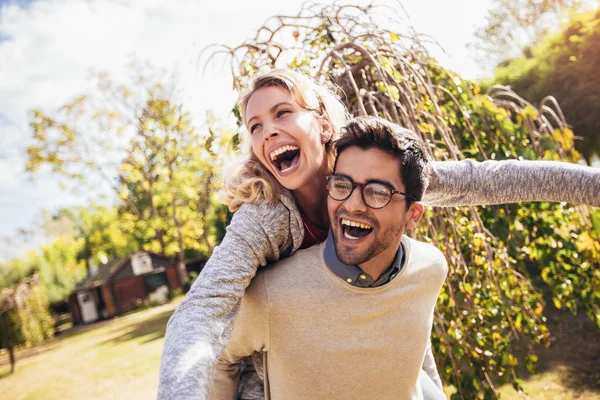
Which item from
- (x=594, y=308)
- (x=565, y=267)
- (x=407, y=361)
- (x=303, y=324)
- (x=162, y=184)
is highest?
(x=162, y=184)

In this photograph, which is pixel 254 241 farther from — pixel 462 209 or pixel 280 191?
pixel 462 209

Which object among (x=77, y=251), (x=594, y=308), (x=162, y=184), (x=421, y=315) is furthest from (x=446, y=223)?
(x=77, y=251)

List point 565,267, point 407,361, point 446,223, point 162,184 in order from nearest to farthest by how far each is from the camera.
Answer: point 407,361
point 446,223
point 565,267
point 162,184

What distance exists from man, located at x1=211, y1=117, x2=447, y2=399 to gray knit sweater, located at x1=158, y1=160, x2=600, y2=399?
5.1 inches

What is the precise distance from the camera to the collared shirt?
1478mm

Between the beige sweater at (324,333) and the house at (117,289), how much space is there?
90.3 feet

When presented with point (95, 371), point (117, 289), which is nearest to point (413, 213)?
point (95, 371)

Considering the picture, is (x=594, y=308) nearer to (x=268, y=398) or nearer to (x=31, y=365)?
(x=268, y=398)

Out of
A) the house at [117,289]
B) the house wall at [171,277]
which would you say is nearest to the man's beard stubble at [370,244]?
the house at [117,289]

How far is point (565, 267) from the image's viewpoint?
3.24 metres

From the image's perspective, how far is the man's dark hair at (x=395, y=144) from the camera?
157 cm

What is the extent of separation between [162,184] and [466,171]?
64.6 feet

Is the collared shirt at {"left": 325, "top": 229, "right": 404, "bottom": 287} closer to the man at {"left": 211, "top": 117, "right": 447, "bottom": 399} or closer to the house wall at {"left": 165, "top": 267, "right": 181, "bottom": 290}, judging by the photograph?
the man at {"left": 211, "top": 117, "right": 447, "bottom": 399}

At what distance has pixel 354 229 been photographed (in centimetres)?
157
